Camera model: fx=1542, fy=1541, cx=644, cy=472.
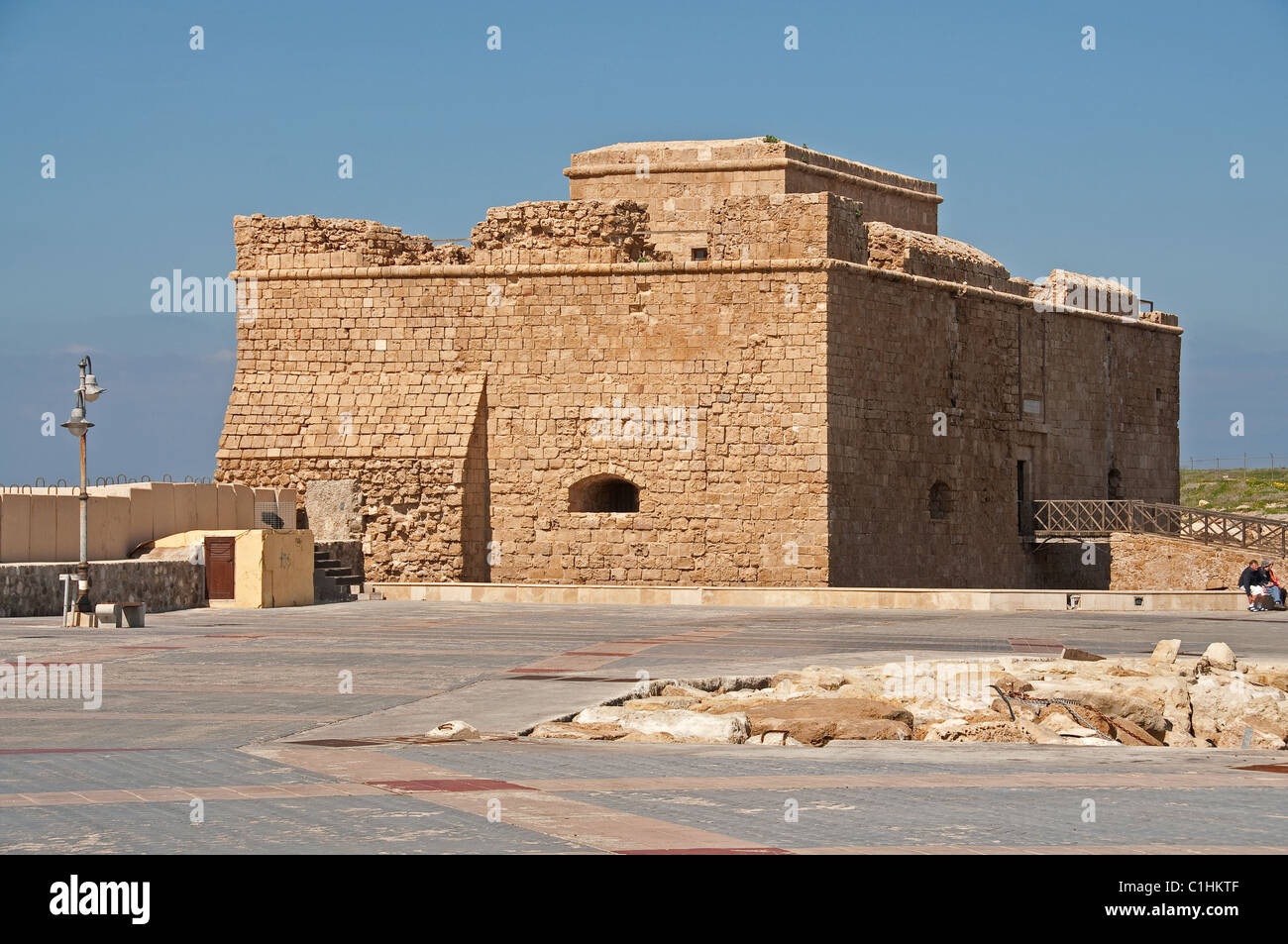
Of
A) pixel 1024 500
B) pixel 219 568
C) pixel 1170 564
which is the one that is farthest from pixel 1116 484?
pixel 219 568

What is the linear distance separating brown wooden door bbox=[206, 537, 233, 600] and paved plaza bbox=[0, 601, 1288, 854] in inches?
230

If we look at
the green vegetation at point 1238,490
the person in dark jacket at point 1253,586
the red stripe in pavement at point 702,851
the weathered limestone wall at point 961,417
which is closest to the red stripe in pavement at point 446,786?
the red stripe in pavement at point 702,851

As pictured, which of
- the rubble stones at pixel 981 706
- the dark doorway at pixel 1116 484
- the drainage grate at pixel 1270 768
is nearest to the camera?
the drainage grate at pixel 1270 768

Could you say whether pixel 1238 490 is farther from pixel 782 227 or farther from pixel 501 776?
pixel 501 776

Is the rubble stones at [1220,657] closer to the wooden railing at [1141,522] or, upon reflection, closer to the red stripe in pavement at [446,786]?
the red stripe in pavement at [446,786]

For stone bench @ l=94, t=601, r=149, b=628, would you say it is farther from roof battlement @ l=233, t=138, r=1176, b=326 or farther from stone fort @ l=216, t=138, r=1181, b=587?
roof battlement @ l=233, t=138, r=1176, b=326

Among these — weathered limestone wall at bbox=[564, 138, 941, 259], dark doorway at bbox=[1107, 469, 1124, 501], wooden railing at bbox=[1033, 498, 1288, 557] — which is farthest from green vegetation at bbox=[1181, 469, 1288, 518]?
weathered limestone wall at bbox=[564, 138, 941, 259]

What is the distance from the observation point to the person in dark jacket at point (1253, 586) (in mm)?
20453

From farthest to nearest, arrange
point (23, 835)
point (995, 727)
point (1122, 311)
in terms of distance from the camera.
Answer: point (1122, 311)
point (995, 727)
point (23, 835)

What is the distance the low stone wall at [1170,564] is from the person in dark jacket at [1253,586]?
5001 millimetres
